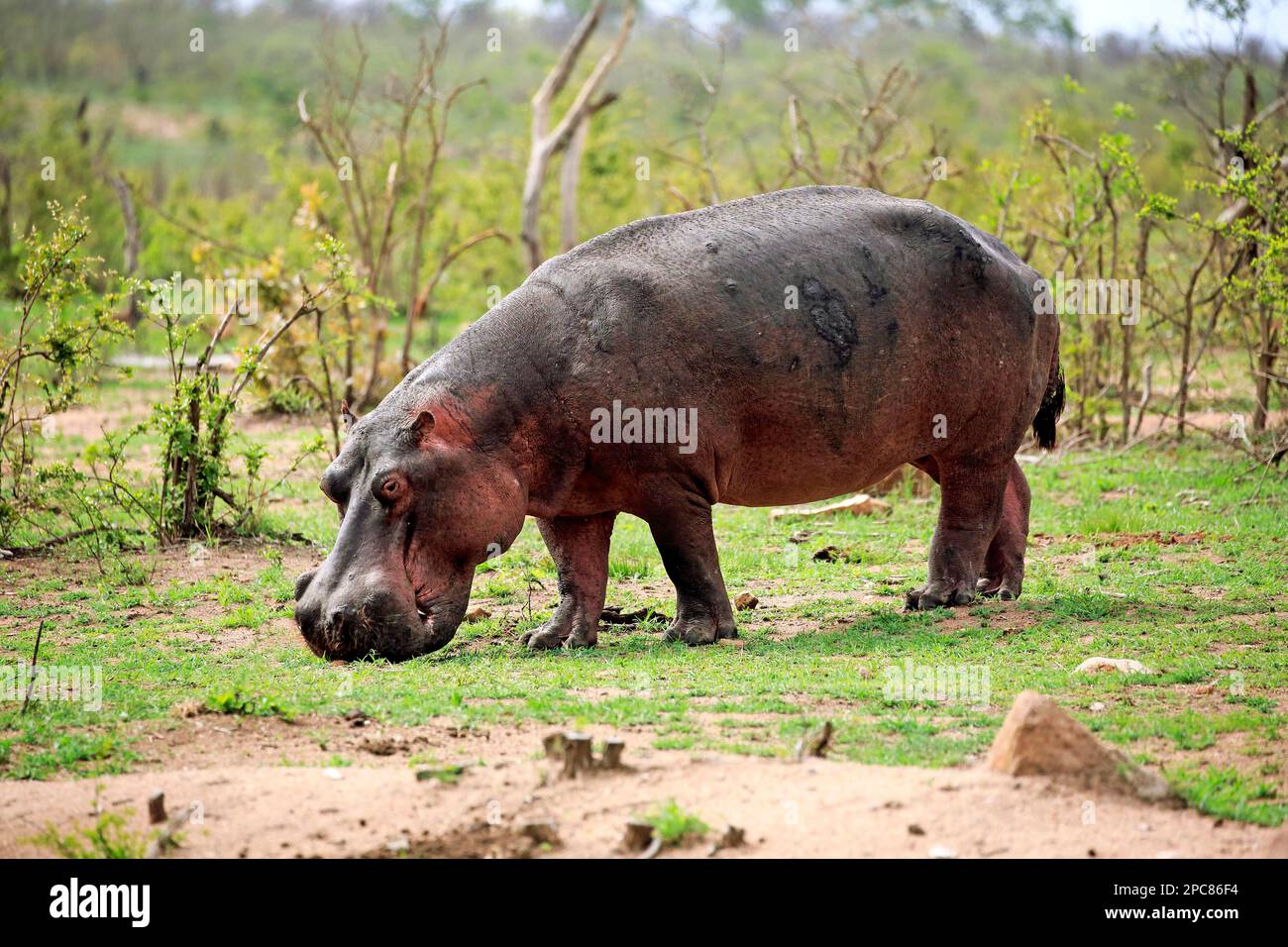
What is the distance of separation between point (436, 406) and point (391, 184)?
344 inches

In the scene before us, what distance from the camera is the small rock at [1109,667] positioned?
272 inches

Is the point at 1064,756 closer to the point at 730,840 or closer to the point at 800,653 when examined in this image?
the point at 730,840

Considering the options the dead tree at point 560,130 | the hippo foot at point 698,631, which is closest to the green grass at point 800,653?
the hippo foot at point 698,631

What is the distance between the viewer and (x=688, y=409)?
7645 millimetres

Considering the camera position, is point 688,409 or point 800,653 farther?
point 688,409

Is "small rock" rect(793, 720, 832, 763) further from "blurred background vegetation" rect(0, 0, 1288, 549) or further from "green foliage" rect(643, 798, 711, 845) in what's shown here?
"blurred background vegetation" rect(0, 0, 1288, 549)

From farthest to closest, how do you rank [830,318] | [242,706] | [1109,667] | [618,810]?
[830,318] < [1109,667] < [242,706] < [618,810]

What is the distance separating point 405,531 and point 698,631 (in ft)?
5.31

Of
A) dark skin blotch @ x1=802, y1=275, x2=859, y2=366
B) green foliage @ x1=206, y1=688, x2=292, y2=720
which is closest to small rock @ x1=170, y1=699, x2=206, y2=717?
green foliage @ x1=206, y1=688, x2=292, y2=720

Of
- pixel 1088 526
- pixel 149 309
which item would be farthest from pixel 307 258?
pixel 1088 526

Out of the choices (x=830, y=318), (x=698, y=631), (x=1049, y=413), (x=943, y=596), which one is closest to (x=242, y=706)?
(x=698, y=631)

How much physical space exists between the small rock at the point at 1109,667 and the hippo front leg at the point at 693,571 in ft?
6.08

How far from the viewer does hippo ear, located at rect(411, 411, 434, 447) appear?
7270mm

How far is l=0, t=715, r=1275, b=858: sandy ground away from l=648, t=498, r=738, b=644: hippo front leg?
2.31 meters
